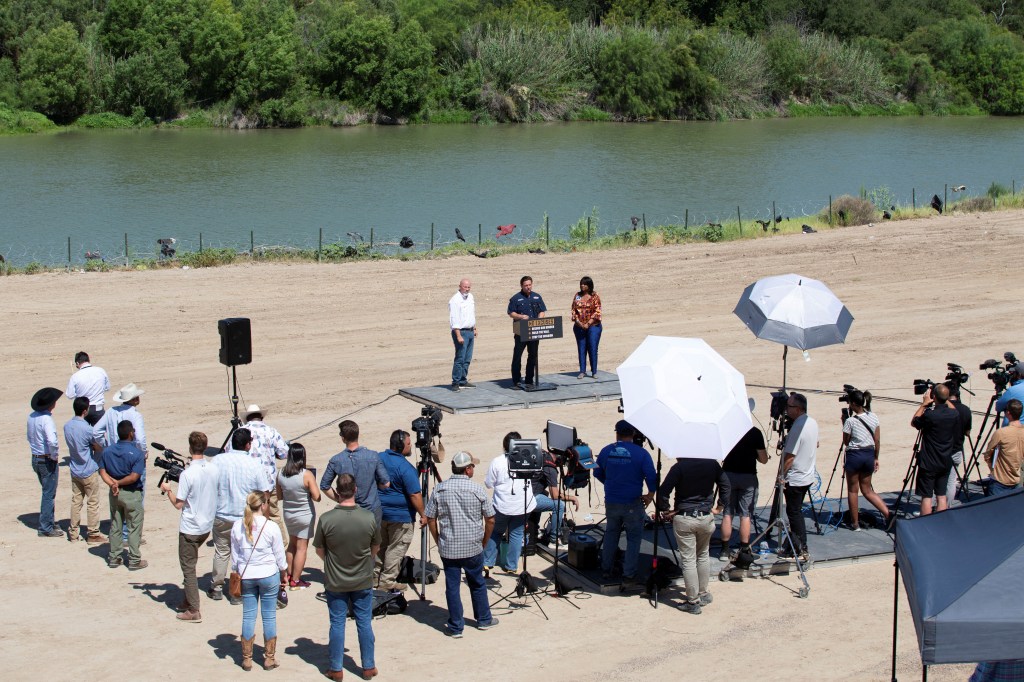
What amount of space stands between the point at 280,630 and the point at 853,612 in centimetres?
473

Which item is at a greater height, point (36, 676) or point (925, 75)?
point (925, 75)

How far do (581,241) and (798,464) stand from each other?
2071cm

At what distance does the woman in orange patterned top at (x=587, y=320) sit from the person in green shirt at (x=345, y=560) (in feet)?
26.5

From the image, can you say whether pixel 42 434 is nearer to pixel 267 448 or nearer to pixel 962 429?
pixel 267 448

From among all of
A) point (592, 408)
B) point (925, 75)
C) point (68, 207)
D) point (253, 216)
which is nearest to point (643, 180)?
point (253, 216)

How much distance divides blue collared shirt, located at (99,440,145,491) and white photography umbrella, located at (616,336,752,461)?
4.34m

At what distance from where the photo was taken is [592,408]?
16312 millimetres

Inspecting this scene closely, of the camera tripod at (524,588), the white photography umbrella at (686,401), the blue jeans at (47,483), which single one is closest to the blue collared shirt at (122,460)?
the blue jeans at (47,483)

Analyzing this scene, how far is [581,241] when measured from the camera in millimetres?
31172

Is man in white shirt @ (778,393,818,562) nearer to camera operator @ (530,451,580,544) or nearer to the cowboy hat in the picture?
camera operator @ (530,451,580,544)

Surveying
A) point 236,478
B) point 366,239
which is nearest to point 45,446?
point 236,478

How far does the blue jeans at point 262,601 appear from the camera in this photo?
8.73m

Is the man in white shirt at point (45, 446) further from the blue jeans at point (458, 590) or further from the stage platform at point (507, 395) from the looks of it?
the stage platform at point (507, 395)

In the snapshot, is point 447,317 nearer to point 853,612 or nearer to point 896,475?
point 896,475
